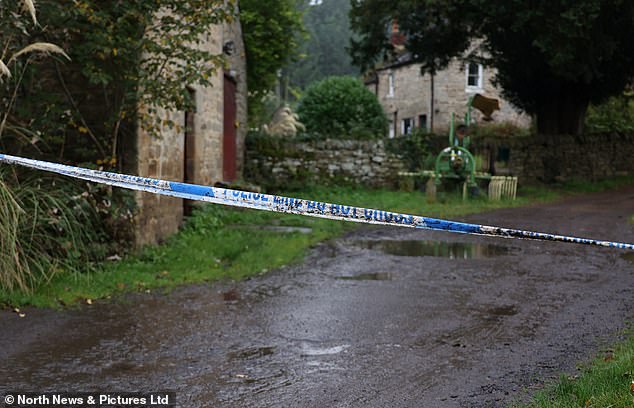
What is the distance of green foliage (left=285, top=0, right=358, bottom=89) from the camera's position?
7238 cm

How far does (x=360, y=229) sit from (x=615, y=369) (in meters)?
9.55

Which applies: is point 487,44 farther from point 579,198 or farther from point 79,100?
point 79,100

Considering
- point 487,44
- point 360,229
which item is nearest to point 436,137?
point 487,44

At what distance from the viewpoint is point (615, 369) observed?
4.75 m

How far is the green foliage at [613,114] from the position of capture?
1138 inches

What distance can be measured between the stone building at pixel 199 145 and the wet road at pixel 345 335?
7.52 ft

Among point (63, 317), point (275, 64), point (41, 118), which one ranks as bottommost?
point (63, 317)

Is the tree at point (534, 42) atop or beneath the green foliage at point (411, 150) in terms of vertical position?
atop

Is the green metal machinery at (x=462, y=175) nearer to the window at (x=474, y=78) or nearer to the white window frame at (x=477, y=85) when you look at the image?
the white window frame at (x=477, y=85)

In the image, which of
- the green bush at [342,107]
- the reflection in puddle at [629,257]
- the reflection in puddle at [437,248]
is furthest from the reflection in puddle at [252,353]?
the green bush at [342,107]

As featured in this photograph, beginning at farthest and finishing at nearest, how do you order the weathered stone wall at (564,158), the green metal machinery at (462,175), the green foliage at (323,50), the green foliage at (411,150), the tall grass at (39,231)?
the green foliage at (323,50)
the weathered stone wall at (564,158)
the green foliage at (411,150)
the green metal machinery at (462,175)
the tall grass at (39,231)

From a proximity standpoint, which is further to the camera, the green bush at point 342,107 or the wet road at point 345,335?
the green bush at point 342,107

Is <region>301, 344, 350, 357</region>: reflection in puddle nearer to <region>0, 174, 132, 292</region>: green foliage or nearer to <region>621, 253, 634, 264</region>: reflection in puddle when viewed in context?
<region>0, 174, 132, 292</region>: green foliage

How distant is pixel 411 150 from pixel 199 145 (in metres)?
10.2
